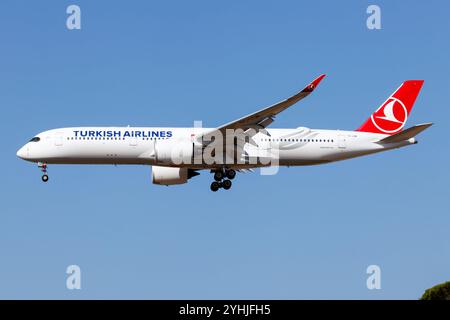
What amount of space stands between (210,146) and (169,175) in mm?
3777

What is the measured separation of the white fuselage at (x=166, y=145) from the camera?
135 ft

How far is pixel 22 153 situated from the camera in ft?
140

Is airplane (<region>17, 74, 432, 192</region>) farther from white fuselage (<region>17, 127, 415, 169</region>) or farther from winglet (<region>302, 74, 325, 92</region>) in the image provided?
winglet (<region>302, 74, 325, 92</region>)

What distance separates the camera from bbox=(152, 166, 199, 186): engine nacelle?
43.8 metres

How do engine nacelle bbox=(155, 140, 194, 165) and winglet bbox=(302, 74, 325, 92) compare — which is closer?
winglet bbox=(302, 74, 325, 92)

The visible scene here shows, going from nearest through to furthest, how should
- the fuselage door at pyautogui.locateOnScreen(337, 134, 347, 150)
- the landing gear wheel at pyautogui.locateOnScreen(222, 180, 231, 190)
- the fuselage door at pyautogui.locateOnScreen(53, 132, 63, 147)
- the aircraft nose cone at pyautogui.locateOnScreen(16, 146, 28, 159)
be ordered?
1. the fuselage door at pyautogui.locateOnScreen(53, 132, 63, 147)
2. the landing gear wheel at pyautogui.locateOnScreen(222, 180, 231, 190)
3. the aircraft nose cone at pyautogui.locateOnScreen(16, 146, 28, 159)
4. the fuselage door at pyautogui.locateOnScreen(337, 134, 347, 150)

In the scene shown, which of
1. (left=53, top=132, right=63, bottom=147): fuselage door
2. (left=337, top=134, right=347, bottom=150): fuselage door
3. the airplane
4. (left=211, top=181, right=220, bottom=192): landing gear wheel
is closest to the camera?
the airplane

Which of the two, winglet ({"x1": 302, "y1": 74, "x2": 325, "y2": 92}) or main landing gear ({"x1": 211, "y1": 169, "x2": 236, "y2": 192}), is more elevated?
winglet ({"x1": 302, "y1": 74, "x2": 325, "y2": 92})

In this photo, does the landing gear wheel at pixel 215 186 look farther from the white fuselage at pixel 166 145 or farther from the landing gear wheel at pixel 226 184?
the white fuselage at pixel 166 145

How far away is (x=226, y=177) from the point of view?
42.4 metres

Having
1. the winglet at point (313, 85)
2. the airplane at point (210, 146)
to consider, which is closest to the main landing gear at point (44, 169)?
the airplane at point (210, 146)

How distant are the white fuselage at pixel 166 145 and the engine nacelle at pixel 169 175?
2.37m

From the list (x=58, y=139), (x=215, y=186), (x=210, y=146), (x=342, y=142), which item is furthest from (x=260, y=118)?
(x=58, y=139)

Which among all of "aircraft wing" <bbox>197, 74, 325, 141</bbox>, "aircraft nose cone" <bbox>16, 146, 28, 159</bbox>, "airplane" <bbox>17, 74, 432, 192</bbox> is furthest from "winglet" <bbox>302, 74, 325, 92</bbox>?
"aircraft nose cone" <bbox>16, 146, 28, 159</bbox>
